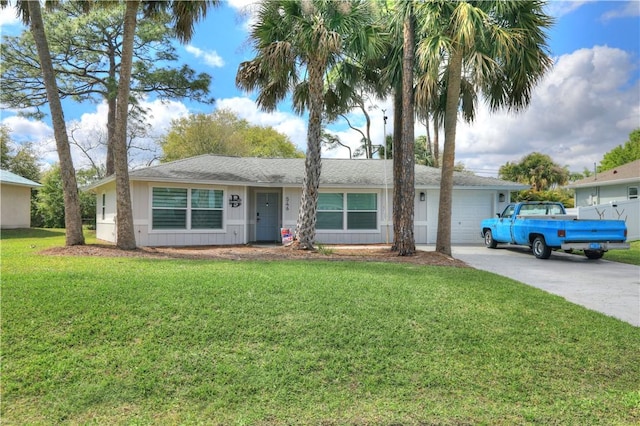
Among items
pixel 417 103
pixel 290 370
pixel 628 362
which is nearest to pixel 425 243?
pixel 417 103

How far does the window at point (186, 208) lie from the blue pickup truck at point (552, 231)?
33.8 feet

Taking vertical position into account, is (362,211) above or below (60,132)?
below

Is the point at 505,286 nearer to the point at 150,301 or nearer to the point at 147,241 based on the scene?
the point at 150,301

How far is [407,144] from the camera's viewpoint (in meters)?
10.9

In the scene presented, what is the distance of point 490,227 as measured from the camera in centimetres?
1447

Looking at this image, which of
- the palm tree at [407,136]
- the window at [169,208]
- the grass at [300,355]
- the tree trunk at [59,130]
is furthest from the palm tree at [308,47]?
the grass at [300,355]

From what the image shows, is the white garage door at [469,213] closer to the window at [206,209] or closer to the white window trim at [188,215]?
the white window trim at [188,215]

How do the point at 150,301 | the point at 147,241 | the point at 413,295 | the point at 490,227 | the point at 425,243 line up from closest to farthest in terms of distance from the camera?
the point at 150,301
the point at 413,295
the point at 147,241
the point at 490,227
the point at 425,243

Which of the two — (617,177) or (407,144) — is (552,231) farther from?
(617,177)

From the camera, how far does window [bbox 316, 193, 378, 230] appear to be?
1557 centimetres

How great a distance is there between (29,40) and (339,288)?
22191 mm

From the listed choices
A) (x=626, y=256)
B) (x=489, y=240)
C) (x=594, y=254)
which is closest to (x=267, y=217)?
(x=489, y=240)

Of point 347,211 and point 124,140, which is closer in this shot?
point 124,140

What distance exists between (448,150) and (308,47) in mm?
4908
